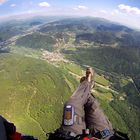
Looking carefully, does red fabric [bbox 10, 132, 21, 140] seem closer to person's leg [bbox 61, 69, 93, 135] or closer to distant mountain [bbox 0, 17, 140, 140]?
person's leg [bbox 61, 69, 93, 135]

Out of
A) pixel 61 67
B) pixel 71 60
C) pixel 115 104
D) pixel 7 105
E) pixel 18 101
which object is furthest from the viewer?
pixel 71 60

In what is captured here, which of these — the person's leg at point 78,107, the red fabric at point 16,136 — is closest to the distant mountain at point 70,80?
the person's leg at point 78,107

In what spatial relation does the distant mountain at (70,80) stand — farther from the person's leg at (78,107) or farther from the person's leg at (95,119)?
the person's leg at (95,119)

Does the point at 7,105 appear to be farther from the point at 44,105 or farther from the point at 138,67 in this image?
the point at 138,67

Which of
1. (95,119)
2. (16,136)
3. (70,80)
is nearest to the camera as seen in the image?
(16,136)

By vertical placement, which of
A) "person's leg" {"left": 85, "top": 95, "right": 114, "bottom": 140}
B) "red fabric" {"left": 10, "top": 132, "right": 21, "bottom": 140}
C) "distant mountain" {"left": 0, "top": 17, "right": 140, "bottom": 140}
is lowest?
"distant mountain" {"left": 0, "top": 17, "right": 140, "bottom": 140}

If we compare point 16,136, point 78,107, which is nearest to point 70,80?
point 78,107

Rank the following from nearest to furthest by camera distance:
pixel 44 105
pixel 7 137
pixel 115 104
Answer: pixel 7 137 < pixel 44 105 < pixel 115 104

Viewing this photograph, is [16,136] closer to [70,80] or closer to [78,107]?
[78,107]

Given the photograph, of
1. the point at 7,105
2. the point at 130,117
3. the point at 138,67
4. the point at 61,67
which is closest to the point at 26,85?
the point at 7,105

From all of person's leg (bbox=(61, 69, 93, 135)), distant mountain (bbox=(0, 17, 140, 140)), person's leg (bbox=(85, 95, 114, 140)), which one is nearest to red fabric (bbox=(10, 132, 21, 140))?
person's leg (bbox=(61, 69, 93, 135))

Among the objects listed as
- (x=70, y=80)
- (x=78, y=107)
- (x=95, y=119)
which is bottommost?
(x=70, y=80)
